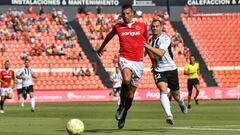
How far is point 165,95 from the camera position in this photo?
18375 millimetres

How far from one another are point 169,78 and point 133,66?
2554 mm

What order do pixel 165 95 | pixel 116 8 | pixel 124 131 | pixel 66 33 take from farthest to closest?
pixel 116 8
pixel 66 33
pixel 165 95
pixel 124 131

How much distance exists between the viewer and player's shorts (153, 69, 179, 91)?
62.2ft

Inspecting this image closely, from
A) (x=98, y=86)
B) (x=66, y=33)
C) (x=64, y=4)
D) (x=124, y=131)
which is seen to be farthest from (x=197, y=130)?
(x=64, y=4)

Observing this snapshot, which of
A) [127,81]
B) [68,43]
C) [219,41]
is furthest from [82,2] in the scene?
[127,81]

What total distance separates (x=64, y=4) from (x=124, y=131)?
4433cm

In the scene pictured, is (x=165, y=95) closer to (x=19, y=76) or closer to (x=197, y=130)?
(x=197, y=130)

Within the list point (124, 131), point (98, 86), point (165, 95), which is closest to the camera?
point (124, 131)

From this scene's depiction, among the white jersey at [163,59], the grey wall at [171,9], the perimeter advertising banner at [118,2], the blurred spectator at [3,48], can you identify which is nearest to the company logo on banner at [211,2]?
the perimeter advertising banner at [118,2]

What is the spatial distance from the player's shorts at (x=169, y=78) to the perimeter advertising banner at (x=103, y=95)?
29.0 metres

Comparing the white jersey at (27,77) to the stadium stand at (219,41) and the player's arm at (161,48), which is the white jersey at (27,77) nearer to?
the player's arm at (161,48)

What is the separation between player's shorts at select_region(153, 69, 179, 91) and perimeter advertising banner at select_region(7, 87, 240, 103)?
29000 millimetres

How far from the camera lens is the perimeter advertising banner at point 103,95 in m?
48.6

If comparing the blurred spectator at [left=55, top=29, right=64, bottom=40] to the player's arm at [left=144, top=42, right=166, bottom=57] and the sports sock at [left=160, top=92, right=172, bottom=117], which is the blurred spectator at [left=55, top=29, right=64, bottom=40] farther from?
the player's arm at [left=144, top=42, right=166, bottom=57]
